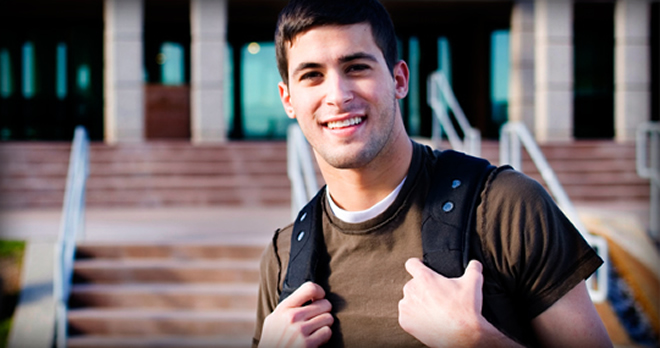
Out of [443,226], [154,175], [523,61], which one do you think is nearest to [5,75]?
[154,175]

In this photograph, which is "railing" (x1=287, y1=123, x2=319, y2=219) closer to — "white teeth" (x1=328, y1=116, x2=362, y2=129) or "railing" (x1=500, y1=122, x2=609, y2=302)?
"railing" (x1=500, y1=122, x2=609, y2=302)

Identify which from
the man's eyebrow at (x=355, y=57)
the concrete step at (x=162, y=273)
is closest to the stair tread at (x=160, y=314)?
the concrete step at (x=162, y=273)

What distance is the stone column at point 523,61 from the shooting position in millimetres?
13523

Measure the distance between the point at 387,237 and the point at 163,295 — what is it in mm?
4480

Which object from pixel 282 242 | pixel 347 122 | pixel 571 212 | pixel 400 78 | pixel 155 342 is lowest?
pixel 155 342

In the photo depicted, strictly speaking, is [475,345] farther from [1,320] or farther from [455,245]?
[1,320]

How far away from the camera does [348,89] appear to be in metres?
1.56

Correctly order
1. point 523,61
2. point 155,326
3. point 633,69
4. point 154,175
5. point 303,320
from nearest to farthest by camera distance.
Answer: point 303,320 < point 155,326 < point 154,175 < point 633,69 < point 523,61

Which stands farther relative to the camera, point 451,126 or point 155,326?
point 451,126

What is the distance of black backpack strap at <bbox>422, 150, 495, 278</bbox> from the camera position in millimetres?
1409

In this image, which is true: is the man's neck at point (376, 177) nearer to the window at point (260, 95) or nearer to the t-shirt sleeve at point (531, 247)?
the t-shirt sleeve at point (531, 247)

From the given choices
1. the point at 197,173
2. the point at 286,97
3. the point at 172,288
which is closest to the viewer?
the point at 286,97

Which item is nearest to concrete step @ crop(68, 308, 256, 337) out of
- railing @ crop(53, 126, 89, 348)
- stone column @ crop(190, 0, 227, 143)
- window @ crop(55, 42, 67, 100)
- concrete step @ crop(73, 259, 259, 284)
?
railing @ crop(53, 126, 89, 348)

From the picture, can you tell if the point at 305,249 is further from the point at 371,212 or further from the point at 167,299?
the point at 167,299
